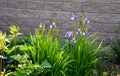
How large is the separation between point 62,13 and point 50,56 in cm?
177

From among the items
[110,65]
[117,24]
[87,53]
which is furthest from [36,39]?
[117,24]

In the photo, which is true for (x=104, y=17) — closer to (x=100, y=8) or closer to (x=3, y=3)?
(x=100, y=8)

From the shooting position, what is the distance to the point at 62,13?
543cm

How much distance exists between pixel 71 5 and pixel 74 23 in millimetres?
282

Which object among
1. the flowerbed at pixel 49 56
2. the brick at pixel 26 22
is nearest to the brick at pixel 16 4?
the brick at pixel 26 22

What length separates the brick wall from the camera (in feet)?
17.5

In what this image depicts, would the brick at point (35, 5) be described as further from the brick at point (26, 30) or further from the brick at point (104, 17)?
the brick at point (104, 17)

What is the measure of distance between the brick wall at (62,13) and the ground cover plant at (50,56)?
4.20ft

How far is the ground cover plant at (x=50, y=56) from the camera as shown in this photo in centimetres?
361

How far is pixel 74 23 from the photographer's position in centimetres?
541

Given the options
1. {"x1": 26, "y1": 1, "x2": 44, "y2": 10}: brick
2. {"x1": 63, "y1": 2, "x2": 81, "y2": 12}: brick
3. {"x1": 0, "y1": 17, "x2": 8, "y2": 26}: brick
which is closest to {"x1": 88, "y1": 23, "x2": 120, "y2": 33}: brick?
{"x1": 63, "y1": 2, "x2": 81, "y2": 12}: brick

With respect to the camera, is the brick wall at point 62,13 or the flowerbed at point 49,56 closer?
the flowerbed at point 49,56

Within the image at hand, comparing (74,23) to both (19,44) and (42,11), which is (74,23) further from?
(19,44)

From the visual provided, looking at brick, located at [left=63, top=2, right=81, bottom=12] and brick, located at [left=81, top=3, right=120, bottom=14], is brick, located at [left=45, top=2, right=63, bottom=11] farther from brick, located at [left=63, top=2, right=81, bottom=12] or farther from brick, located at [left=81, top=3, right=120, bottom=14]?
brick, located at [left=81, top=3, right=120, bottom=14]
